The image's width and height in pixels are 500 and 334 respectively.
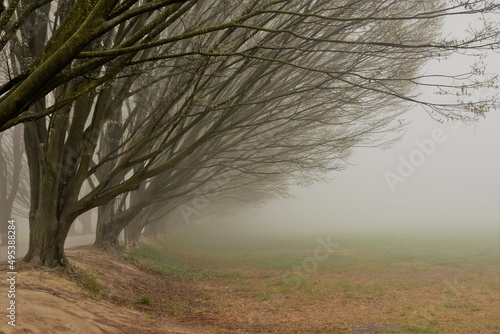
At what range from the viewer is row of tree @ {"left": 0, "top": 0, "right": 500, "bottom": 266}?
14.1ft

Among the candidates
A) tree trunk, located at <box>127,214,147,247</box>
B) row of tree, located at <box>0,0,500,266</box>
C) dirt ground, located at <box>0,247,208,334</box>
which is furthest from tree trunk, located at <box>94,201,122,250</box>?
tree trunk, located at <box>127,214,147,247</box>

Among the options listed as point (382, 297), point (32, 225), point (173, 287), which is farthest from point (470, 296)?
point (32, 225)

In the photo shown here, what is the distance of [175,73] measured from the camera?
970 centimetres

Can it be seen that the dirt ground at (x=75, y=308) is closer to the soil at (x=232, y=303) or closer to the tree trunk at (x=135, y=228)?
the soil at (x=232, y=303)

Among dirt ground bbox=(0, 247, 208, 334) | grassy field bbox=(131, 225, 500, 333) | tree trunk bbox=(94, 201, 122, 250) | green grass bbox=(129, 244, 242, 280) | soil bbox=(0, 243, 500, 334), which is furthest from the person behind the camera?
green grass bbox=(129, 244, 242, 280)

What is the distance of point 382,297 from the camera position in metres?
12.1

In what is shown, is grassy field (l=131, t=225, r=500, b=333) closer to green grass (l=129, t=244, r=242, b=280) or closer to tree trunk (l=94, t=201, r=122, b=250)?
green grass (l=129, t=244, r=242, b=280)

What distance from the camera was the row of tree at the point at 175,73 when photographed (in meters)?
4.31

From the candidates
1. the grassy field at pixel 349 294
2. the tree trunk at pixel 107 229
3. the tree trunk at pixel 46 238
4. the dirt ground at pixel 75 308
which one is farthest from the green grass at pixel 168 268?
the tree trunk at pixel 46 238

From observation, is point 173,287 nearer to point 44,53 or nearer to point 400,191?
point 44,53

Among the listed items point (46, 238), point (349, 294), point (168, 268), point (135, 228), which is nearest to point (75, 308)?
point (46, 238)

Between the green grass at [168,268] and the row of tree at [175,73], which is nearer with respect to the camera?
the row of tree at [175,73]

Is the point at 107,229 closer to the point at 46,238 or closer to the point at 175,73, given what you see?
the point at 46,238

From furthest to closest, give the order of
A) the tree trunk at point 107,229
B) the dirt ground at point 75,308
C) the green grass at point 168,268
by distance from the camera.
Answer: the green grass at point 168,268 < the tree trunk at point 107,229 < the dirt ground at point 75,308
